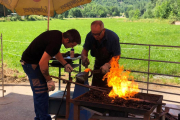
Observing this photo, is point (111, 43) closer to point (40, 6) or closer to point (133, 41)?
point (40, 6)

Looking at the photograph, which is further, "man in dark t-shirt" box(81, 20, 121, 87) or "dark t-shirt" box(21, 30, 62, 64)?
"man in dark t-shirt" box(81, 20, 121, 87)

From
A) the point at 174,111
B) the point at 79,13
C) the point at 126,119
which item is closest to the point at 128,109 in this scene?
the point at 126,119

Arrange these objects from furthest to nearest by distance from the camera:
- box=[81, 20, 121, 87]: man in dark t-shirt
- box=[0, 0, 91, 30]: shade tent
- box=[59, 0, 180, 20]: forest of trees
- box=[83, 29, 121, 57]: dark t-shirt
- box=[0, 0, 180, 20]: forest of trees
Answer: box=[0, 0, 180, 20]: forest of trees, box=[59, 0, 180, 20]: forest of trees, box=[0, 0, 91, 30]: shade tent, box=[83, 29, 121, 57]: dark t-shirt, box=[81, 20, 121, 87]: man in dark t-shirt

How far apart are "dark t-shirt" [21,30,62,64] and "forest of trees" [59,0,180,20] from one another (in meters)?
54.6

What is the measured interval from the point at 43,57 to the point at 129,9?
7210 centimetres

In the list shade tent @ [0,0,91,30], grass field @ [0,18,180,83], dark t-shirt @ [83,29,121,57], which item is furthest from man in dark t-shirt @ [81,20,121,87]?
grass field @ [0,18,180,83]

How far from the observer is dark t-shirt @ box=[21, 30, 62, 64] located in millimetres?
2840

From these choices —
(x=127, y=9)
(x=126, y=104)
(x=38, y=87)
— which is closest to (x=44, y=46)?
(x=38, y=87)

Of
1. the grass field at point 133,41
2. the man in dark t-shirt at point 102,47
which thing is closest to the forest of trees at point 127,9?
the grass field at point 133,41

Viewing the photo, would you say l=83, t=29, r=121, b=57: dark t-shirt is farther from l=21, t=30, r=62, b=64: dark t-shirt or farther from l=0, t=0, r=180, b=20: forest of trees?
l=0, t=0, r=180, b=20: forest of trees

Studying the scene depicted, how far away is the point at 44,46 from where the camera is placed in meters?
2.98

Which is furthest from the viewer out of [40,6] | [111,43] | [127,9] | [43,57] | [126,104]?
[127,9]

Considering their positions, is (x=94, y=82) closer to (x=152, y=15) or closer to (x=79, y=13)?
(x=152, y=15)

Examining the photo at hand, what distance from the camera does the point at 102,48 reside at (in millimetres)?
3666
